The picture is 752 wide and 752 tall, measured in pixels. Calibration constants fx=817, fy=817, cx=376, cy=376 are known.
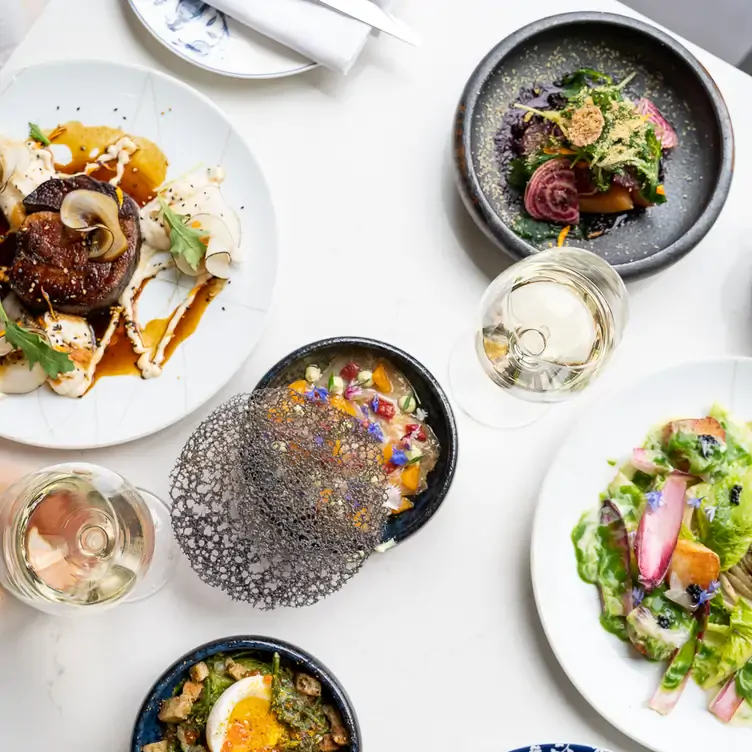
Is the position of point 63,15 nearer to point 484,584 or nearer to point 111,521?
point 111,521

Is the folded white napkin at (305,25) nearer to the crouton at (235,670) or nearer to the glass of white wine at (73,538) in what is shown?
the glass of white wine at (73,538)

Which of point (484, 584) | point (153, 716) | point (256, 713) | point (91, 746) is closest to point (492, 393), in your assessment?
point (484, 584)

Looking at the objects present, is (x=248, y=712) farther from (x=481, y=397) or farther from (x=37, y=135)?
(x=37, y=135)

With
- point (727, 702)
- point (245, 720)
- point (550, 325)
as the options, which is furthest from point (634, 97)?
point (245, 720)

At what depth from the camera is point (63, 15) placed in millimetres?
1705

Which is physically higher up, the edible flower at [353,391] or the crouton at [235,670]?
the edible flower at [353,391]

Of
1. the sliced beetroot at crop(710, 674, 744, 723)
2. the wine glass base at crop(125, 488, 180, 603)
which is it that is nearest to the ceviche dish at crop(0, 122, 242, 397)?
the wine glass base at crop(125, 488, 180, 603)

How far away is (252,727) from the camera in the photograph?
1456 mm

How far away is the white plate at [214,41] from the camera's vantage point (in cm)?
163

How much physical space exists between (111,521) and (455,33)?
3.97 feet

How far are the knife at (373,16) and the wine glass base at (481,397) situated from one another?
624 mm

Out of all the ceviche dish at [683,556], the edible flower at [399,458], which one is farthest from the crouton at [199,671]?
the ceviche dish at [683,556]

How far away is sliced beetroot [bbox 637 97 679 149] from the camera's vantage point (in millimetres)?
1650

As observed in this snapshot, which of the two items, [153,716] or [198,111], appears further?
[198,111]
